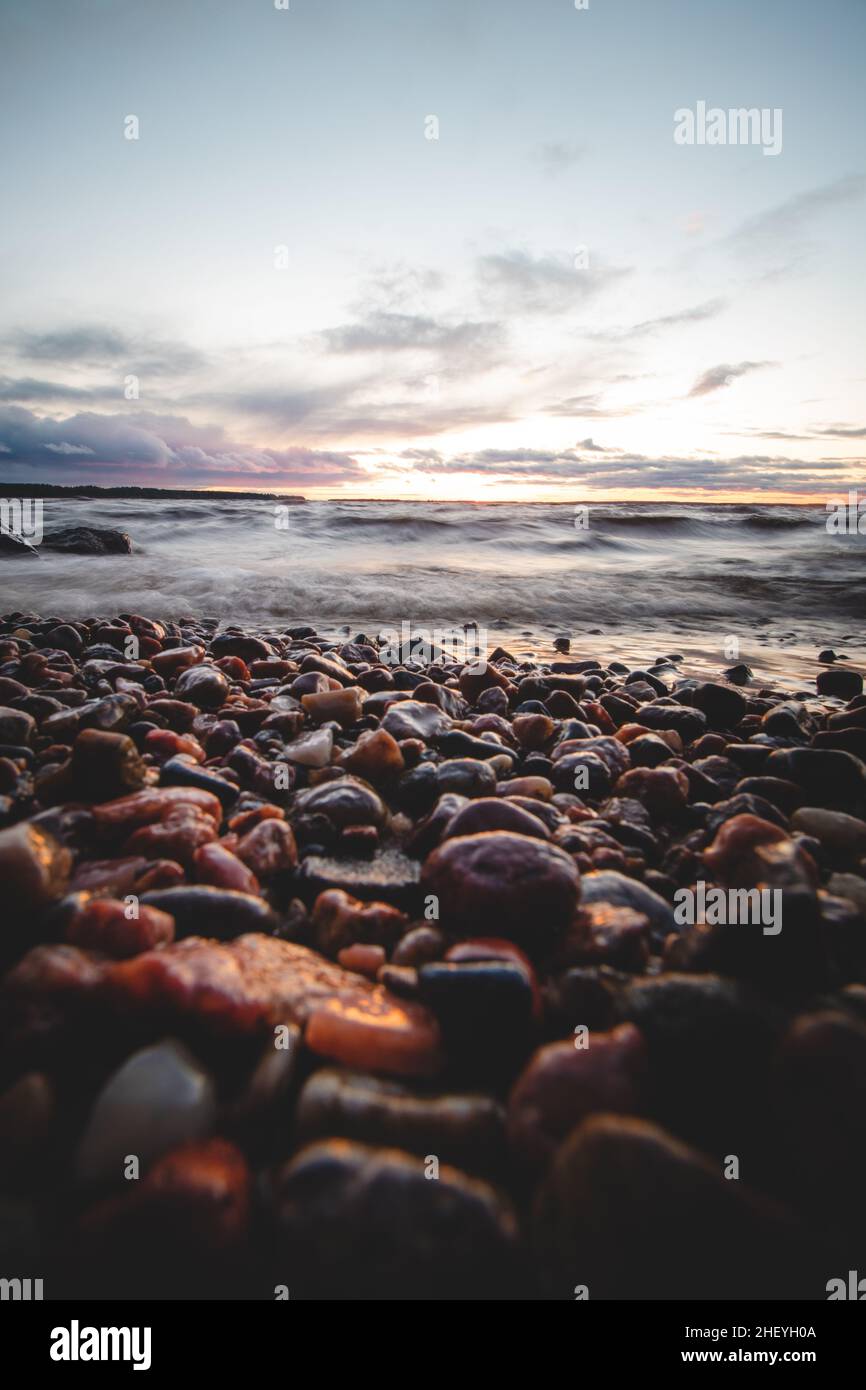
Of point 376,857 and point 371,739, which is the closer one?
point 376,857

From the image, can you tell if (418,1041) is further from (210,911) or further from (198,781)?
(198,781)

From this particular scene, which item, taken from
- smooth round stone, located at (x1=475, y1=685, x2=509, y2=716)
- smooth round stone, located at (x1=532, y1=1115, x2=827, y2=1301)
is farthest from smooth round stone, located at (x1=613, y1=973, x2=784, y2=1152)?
smooth round stone, located at (x1=475, y1=685, x2=509, y2=716)

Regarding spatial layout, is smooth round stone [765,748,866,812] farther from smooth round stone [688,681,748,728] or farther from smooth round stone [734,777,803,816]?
smooth round stone [688,681,748,728]

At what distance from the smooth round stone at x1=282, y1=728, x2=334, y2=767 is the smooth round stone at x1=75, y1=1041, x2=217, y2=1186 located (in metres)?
1.51

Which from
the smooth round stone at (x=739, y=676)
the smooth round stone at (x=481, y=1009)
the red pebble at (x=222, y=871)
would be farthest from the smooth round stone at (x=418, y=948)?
the smooth round stone at (x=739, y=676)

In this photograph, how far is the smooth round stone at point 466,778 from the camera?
7.59 ft

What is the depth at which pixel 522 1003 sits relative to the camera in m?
1.21

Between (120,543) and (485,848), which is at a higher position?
(120,543)

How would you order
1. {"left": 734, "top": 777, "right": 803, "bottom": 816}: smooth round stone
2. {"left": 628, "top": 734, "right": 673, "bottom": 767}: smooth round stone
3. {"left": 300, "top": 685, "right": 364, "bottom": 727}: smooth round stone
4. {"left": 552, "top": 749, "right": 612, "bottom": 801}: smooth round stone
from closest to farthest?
1. {"left": 734, "top": 777, "right": 803, "bottom": 816}: smooth round stone
2. {"left": 552, "top": 749, "right": 612, "bottom": 801}: smooth round stone
3. {"left": 628, "top": 734, "right": 673, "bottom": 767}: smooth round stone
4. {"left": 300, "top": 685, "right": 364, "bottom": 727}: smooth round stone

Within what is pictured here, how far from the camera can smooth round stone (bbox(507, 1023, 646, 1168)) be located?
1014 mm
